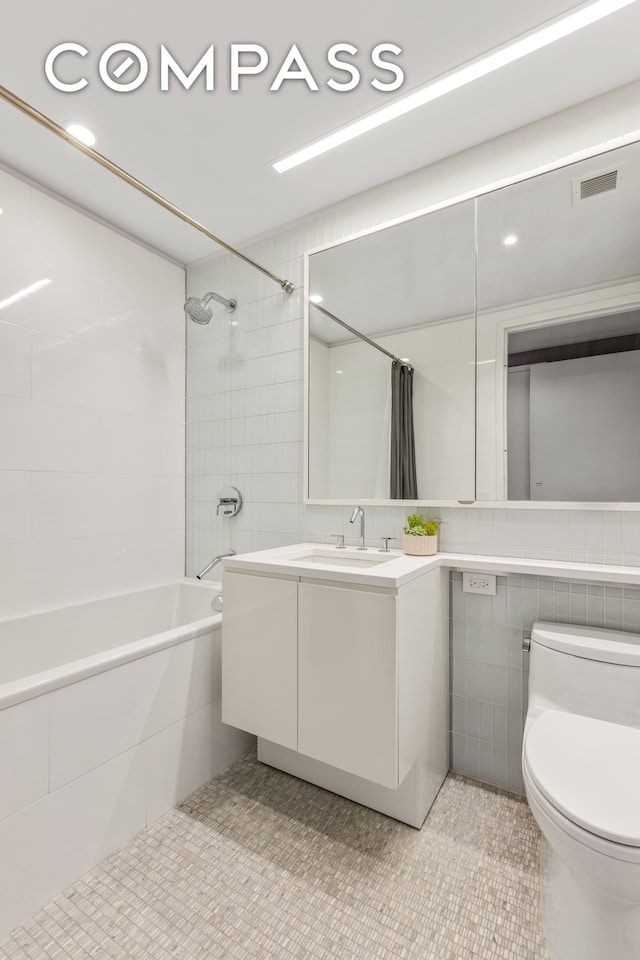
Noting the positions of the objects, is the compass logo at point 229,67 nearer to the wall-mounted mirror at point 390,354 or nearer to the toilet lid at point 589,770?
the wall-mounted mirror at point 390,354

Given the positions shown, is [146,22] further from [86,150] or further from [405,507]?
[405,507]

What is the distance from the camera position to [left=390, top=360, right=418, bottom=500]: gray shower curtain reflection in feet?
6.23

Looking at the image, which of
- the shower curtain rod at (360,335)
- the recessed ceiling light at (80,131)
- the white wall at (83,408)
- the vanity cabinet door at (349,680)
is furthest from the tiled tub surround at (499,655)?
the recessed ceiling light at (80,131)

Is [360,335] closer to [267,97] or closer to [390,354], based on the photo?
[390,354]

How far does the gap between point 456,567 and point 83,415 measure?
1807 millimetres

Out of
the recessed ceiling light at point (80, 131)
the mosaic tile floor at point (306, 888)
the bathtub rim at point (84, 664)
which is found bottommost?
the mosaic tile floor at point (306, 888)

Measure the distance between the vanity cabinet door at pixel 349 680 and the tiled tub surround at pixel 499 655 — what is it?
58 cm

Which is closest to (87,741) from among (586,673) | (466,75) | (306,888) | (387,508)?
(306,888)

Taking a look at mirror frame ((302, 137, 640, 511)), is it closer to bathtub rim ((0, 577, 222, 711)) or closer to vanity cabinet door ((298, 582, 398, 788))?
vanity cabinet door ((298, 582, 398, 788))

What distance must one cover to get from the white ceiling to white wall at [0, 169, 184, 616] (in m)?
0.26

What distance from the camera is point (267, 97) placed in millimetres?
1566

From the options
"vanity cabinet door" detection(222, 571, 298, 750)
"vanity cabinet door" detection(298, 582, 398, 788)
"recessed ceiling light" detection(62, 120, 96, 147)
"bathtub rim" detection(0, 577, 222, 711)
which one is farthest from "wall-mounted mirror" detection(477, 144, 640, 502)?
"recessed ceiling light" detection(62, 120, 96, 147)

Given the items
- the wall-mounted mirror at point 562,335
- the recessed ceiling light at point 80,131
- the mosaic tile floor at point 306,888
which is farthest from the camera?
the recessed ceiling light at point 80,131

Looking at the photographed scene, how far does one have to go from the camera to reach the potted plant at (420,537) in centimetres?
175
